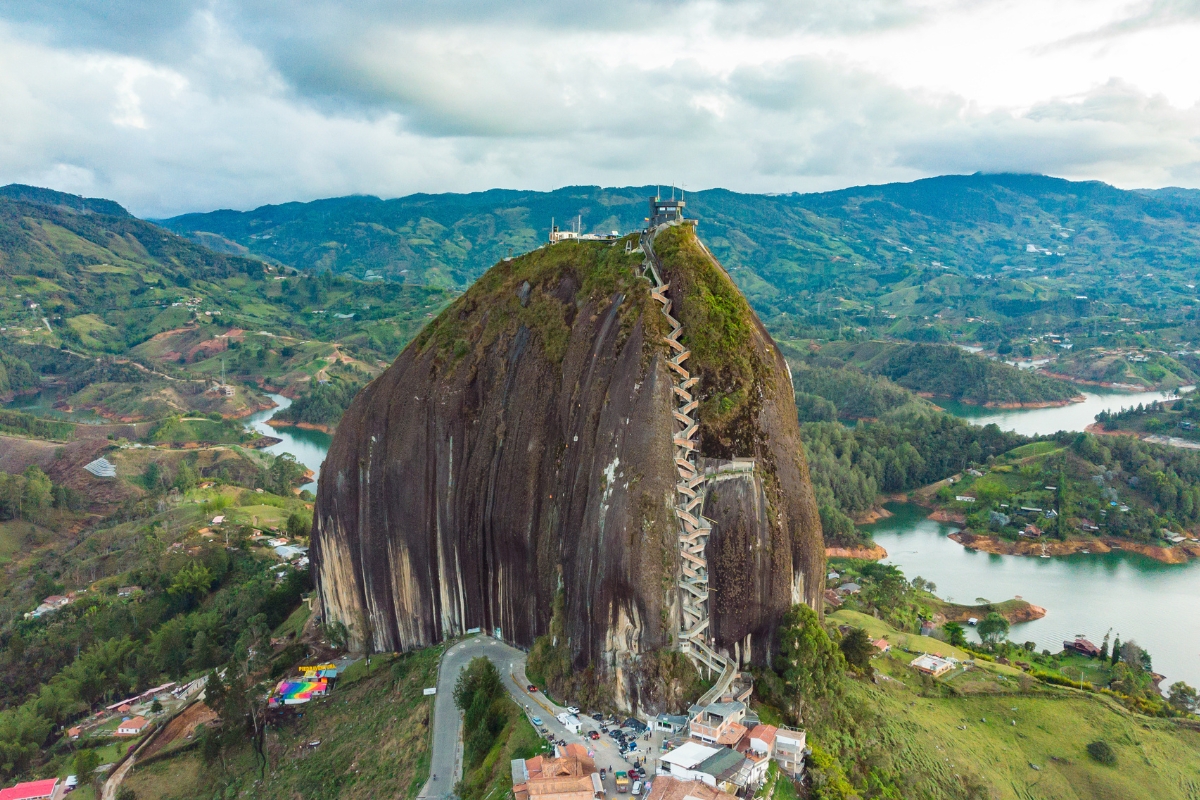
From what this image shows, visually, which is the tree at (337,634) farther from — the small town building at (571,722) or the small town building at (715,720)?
the small town building at (715,720)

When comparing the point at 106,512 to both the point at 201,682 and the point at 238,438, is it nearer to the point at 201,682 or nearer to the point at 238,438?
the point at 238,438

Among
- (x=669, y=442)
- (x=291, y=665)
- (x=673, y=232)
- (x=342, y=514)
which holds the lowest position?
(x=291, y=665)

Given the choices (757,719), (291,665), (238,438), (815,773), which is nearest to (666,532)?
(757,719)

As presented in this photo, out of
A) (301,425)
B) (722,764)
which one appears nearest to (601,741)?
(722,764)

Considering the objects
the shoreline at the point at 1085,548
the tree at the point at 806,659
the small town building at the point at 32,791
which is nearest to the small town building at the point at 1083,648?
the shoreline at the point at 1085,548

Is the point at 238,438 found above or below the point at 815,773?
below

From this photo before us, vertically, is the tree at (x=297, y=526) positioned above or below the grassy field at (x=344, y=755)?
below

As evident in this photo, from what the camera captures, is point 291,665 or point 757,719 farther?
point 291,665
